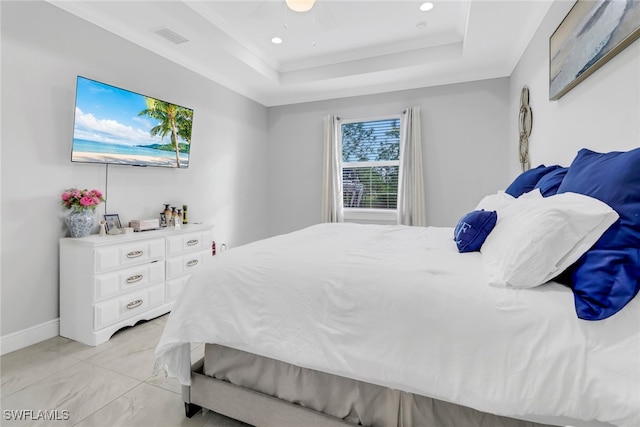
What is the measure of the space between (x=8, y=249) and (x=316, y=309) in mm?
2380

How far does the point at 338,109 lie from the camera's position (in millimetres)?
4664

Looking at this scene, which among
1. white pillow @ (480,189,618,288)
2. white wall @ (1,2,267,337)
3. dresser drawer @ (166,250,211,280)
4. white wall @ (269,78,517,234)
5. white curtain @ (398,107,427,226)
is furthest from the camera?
white curtain @ (398,107,427,226)

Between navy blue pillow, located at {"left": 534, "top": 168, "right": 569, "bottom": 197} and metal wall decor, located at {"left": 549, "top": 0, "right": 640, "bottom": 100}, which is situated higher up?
metal wall decor, located at {"left": 549, "top": 0, "right": 640, "bottom": 100}

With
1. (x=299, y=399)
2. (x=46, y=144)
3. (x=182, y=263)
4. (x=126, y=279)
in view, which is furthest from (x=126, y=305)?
(x=299, y=399)

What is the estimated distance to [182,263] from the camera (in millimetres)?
2963

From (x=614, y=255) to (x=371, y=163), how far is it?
12.5 ft

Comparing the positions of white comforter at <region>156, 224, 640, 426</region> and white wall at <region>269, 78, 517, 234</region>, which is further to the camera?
white wall at <region>269, 78, 517, 234</region>

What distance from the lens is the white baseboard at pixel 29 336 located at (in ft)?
6.81

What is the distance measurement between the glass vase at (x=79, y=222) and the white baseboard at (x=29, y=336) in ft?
2.33

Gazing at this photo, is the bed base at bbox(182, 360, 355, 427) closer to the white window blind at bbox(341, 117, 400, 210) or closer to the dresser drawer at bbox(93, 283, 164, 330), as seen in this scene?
the dresser drawer at bbox(93, 283, 164, 330)

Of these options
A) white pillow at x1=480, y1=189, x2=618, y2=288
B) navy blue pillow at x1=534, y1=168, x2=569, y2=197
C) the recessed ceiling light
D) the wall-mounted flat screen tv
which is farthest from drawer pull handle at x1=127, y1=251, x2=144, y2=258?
the recessed ceiling light

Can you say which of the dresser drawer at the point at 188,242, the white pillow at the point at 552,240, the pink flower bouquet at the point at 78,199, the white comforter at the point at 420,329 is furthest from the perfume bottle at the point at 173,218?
the white pillow at the point at 552,240

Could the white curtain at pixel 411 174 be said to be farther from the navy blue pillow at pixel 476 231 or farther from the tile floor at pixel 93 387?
the tile floor at pixel 93 387

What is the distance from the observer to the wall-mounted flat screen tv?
2422 millimetres
